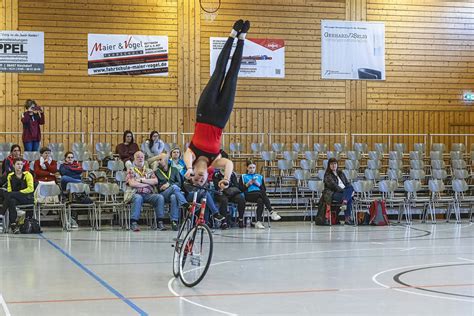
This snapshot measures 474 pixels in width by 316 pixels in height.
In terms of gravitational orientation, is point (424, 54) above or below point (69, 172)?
above

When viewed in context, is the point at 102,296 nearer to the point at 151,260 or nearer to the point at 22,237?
the point at 151,260

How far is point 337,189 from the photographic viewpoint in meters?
14.0

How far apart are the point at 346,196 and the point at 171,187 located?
3.61 m

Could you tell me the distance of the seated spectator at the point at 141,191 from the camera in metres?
12.8

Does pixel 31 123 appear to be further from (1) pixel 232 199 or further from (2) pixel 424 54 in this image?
(2) pixel 424 54

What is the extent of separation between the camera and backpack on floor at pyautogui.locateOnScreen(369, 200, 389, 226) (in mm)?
14031

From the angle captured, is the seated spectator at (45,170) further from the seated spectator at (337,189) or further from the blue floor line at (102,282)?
the seated spectator at (337,189)

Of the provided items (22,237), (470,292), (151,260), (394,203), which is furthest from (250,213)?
(470,292)

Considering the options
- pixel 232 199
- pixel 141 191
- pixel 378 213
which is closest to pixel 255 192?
pixel 232 199

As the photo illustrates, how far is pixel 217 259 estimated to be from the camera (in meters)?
8.70

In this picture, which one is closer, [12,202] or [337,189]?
[12,202]

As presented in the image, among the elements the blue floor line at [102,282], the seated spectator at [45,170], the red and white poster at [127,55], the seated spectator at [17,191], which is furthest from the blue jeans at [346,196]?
the red and white poster at [127,55]

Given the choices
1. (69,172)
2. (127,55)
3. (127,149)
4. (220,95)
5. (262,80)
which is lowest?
(69,172)

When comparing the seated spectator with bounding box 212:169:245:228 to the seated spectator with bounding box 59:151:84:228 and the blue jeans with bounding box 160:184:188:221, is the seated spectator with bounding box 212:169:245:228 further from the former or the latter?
the seated spectator with bounding box 59:151:84:228
